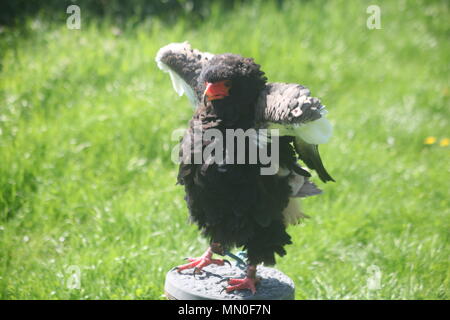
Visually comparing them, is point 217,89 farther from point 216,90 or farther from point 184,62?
point 184,62

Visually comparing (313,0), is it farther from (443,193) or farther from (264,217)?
(264,217)

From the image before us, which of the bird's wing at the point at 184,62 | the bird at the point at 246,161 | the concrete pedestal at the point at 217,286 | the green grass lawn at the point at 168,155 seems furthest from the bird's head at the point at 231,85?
the green grass lawn at the point at 168,155

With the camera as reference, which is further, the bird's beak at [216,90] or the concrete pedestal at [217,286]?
the concrete pedestal at [217,286]

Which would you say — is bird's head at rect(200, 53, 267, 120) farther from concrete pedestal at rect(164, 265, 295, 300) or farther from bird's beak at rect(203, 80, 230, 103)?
concrete pedestal at rect(164, 265, 295, 300)

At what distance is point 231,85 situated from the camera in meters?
2.55

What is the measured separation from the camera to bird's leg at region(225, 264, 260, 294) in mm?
2789

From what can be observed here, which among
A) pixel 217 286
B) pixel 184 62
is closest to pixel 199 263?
pixel 217 286

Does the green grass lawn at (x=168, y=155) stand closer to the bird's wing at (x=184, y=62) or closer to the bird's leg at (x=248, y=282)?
the bird's leg at (x=248, y=282)

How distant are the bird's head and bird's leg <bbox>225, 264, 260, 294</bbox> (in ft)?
2.78

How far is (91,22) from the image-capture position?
249 inches

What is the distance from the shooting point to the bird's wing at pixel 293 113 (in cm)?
237

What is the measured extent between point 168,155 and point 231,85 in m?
2.41
